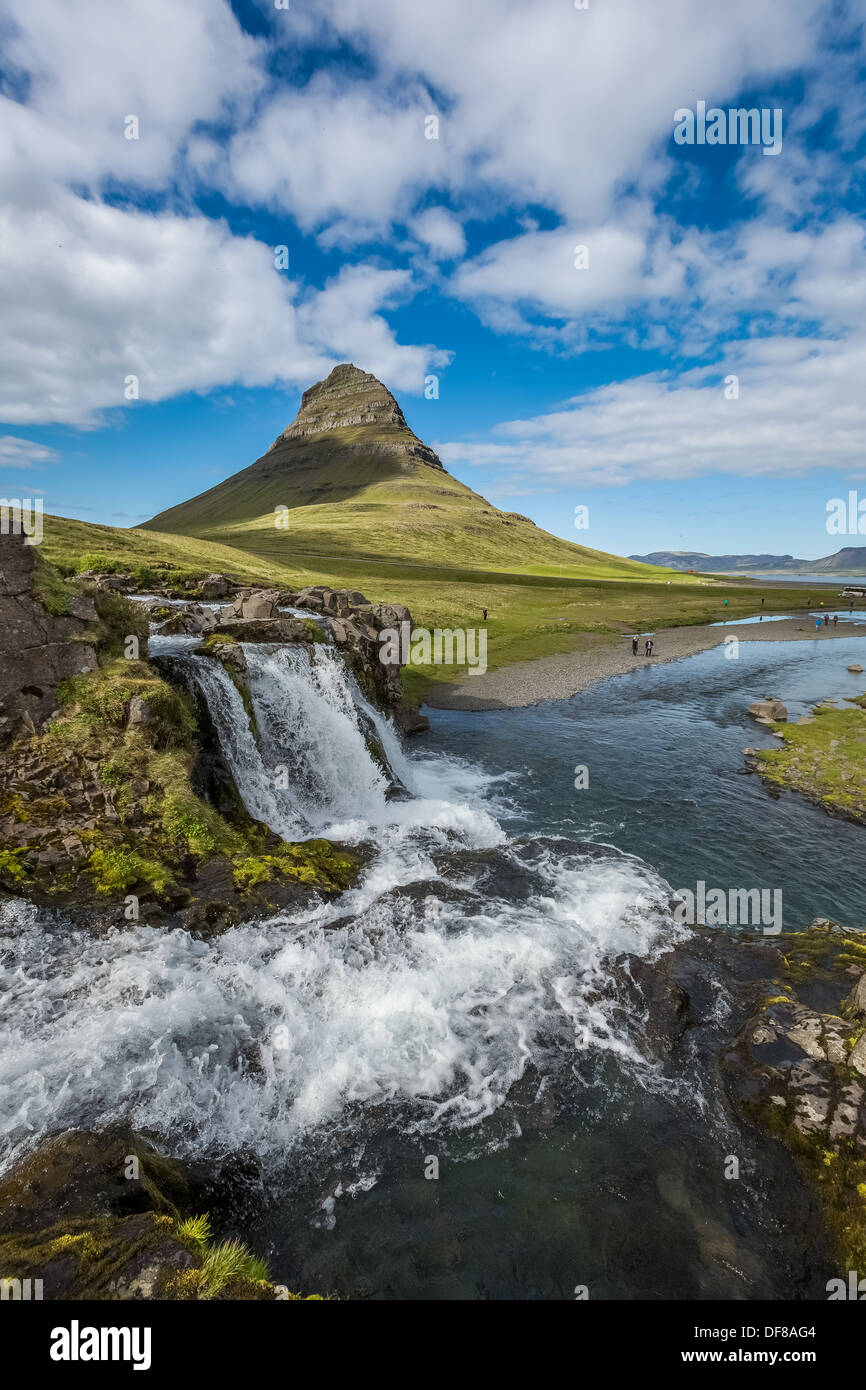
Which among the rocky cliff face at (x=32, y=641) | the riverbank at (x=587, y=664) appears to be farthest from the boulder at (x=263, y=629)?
the riverbank at (x=587, y=664)

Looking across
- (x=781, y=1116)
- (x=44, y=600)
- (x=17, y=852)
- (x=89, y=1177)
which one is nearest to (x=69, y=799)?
(x=17, y=852)

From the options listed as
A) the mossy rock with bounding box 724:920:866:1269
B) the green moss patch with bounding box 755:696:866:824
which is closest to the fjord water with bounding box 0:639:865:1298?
the mossy rock with bounding box 724:920:866:1269

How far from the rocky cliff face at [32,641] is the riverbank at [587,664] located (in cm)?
3285

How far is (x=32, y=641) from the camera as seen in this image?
1820 centimetres

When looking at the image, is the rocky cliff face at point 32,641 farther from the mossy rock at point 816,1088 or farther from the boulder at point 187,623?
the mossy rock at point 816,1088

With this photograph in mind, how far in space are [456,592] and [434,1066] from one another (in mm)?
102918

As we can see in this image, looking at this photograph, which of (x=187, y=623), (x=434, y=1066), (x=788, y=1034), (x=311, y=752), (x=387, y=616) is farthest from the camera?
(x=387, y=616)

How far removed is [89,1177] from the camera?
28.7 feet

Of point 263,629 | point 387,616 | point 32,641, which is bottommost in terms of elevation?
point 32,641

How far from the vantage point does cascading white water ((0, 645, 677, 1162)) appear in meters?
11.5

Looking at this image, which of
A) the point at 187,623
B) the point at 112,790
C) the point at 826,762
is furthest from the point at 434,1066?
the point at 826,762

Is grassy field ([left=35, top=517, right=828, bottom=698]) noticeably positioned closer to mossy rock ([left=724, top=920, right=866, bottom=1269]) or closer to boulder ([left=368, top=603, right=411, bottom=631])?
boulder ([left=368, top=603, right=411, bottom=631])

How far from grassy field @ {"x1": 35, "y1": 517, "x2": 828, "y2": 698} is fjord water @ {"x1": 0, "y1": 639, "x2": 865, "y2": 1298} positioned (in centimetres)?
3329

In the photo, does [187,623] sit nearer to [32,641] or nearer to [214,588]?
[32,641]
